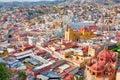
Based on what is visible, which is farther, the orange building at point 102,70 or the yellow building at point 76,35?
the yellow building at point 76,35

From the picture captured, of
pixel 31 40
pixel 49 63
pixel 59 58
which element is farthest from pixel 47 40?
pixel 49 63

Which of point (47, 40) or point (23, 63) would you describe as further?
point (47, 40)

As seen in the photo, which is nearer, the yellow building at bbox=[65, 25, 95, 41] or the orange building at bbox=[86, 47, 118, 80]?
the orange building at bbox=[86, 47, 118, 80]

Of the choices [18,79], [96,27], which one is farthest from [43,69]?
[96,27]

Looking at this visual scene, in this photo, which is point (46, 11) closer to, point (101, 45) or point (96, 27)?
point (96, 27)

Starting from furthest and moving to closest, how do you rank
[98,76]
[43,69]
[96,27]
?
[96,27]
[43,69]
[98,76]

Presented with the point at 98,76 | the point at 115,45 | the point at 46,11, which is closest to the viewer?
the point at 98,76

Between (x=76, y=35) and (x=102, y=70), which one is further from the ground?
(x=102, y=70)

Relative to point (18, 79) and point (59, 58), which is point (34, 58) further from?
point (18, 79)

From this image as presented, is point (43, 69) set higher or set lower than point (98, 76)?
lower

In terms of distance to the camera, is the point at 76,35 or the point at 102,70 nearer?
the point at 102,70
